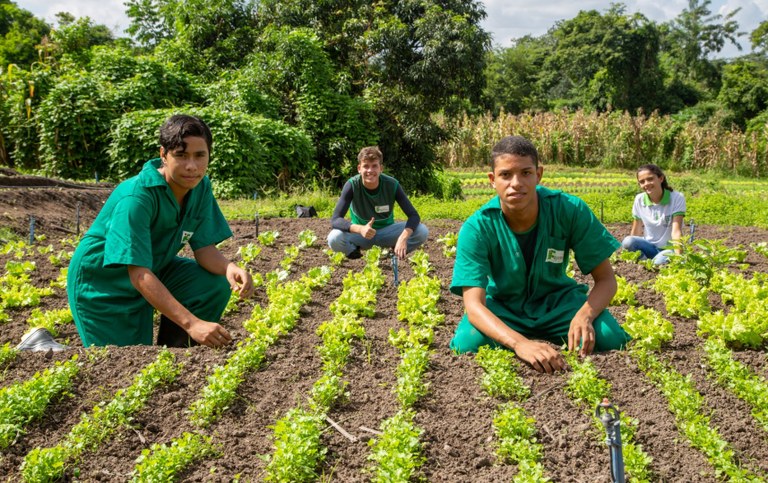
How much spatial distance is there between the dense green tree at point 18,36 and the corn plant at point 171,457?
30312 millimetres

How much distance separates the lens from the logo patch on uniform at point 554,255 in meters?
3.96

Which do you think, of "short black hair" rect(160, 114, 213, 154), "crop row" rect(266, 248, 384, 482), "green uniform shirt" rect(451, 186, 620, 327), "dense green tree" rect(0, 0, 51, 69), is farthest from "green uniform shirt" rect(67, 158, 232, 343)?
"dense green tree" rect(0, 0, 51, 69)

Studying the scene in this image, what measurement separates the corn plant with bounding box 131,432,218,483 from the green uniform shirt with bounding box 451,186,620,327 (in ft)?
5.17

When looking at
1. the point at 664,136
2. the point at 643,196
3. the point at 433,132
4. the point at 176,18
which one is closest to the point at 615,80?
the point at 664,136

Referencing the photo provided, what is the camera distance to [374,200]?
7168 mm

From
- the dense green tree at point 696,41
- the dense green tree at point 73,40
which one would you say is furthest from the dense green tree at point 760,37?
the dense green tree at point 73,40

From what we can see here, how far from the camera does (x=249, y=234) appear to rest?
29.3 ft

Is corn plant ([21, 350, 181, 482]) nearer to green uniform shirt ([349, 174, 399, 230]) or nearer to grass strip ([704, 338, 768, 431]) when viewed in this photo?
grass strip ([704, 338, 768, 431])

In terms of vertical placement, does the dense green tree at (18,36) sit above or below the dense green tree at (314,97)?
above

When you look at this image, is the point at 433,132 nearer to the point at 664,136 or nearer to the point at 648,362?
the point at 664,136

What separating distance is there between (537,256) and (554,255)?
0.10 metres

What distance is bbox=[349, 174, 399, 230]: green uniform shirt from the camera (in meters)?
7.08

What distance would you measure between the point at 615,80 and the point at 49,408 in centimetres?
4078

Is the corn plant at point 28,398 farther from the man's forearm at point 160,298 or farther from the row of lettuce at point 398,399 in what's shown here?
the man's forearm at point 160,298
